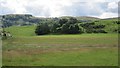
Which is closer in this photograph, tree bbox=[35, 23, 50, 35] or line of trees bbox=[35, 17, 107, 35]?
line of trees bbox=[35, 17, 107, 35]

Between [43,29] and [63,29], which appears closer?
[63,29]

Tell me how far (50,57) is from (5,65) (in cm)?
1026

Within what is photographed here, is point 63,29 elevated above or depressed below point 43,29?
below

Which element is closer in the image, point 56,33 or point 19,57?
point 19,57

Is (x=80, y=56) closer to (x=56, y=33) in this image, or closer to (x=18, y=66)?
(x=18, y=66)

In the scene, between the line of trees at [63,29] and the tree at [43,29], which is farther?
the tree at [43,29]

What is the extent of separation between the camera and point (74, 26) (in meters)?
159

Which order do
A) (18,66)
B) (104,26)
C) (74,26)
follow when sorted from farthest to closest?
(104,26), (74,26), (18,66)

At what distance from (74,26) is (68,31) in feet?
14.8

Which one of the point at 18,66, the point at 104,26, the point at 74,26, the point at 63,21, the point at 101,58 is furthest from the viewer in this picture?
the point at 104,26

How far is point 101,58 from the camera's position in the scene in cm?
4897

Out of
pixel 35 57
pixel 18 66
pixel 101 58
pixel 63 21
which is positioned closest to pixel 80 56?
pixel 101 58

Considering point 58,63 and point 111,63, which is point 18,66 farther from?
point 111,63

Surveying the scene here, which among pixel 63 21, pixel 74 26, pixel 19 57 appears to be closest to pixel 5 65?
pixel 19 57
